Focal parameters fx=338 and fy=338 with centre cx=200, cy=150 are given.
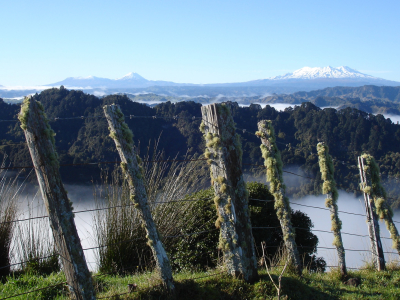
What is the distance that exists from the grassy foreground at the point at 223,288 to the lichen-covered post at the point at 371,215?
0.77 m

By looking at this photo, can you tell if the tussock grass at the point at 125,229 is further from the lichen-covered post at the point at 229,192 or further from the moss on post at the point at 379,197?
the moss on post at the point at 379,197

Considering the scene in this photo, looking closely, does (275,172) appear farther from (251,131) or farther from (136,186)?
(251,131)

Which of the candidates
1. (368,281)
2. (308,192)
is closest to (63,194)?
(368,281)

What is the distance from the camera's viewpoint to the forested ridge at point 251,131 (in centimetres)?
4100

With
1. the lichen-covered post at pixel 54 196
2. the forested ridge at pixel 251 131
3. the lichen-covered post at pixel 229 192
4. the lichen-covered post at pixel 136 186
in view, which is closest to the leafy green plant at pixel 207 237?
the lichen-covered post at pixel 229 192

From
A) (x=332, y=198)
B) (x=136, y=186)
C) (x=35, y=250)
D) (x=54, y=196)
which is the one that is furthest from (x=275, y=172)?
(x=35, y=250)

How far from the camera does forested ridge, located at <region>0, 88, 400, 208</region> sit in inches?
1614

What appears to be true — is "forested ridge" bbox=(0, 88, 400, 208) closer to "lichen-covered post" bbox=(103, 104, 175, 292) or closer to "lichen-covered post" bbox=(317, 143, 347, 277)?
"lichen-covered post" bbox=(317, 143, 347, 277)

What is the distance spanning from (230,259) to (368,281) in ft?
7.23

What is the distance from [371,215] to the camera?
5254 mm

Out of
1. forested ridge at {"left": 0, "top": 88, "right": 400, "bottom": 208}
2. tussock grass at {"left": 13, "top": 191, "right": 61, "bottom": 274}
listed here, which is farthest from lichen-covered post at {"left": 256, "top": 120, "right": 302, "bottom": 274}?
forested ridge at {"left": 0, "top": 88, "right": 400, "bottom": 208}

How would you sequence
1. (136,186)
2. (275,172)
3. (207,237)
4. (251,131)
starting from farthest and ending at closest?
(251,131) < (207,237) < (275,172) < (136,186)

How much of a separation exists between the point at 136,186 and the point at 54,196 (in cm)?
71

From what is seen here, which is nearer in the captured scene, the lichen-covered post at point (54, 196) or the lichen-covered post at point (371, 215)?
the lichen-covered post at point (54, 196)
